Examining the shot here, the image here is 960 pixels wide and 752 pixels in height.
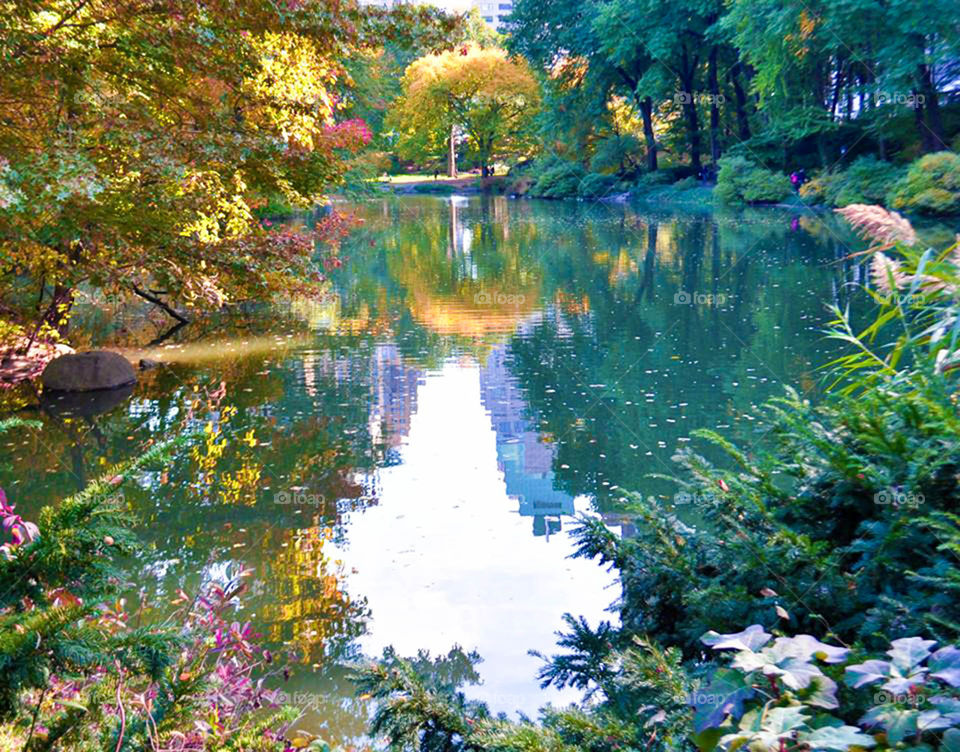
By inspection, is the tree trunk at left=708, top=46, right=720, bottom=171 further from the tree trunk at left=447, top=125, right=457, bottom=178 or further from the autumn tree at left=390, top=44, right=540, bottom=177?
the tree trunk at left=447, top=125, right=457, bottom=178

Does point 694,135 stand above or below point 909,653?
above

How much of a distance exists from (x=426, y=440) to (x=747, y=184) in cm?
3053

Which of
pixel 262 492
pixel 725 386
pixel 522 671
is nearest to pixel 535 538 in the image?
pixel 522 671

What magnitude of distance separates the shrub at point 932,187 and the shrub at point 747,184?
881cm

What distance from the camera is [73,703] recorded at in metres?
1.92

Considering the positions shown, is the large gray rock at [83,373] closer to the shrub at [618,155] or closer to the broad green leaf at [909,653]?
the broad green leaf at [909,653]

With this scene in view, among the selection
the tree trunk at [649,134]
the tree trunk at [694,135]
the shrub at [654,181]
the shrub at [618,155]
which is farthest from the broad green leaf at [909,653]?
the shrub at [618,155]

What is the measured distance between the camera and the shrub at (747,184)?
3541 cm

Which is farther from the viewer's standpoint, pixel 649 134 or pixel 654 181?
pixel 649 134

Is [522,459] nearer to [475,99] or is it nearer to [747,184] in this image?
[747,184]

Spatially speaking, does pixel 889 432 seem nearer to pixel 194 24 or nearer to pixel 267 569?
pixel 267 569

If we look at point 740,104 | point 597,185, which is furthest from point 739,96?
point 597,185

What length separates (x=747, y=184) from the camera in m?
36.2

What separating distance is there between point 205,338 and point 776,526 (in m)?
12.5
